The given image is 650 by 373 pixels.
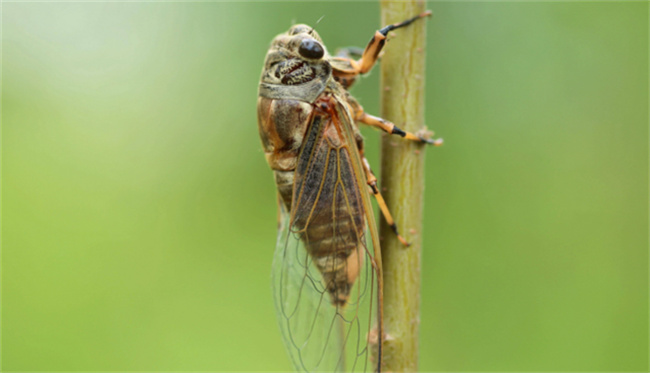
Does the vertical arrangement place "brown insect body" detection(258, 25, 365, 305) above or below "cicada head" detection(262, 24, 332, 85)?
below

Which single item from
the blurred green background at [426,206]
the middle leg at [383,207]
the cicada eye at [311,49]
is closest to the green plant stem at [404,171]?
the middle leg at [383,207]

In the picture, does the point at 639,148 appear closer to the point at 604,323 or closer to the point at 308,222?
the point at 604,323

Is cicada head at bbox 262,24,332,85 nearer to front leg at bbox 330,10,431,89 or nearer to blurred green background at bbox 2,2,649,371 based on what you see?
front leg at bbox 330,10,431,89

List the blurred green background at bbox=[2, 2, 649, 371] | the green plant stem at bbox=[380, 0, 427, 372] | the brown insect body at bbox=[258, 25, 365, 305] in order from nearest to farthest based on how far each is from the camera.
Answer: the green plant stem at bbox=[380, 0, 427, 372], the brown insect body at bbox=[258, 25, 365, 305], the blurred green background at bbox=[2, 2, 649, 371]

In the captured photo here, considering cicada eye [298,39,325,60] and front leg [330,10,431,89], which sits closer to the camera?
front leg [330,10,431,89]

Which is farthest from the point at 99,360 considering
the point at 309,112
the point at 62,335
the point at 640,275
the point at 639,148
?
the point at 639,148

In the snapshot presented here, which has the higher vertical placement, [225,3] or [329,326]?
[225,3]

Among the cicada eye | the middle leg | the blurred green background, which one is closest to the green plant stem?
the middle leg

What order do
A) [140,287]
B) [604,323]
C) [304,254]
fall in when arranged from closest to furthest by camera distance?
→ [304,254] → [604,323] → [140,287]

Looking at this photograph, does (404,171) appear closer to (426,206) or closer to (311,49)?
(311,49)
